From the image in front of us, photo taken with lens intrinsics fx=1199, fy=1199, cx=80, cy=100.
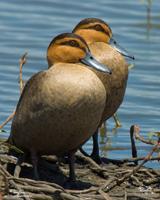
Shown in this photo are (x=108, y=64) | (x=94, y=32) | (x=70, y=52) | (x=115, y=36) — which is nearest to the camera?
(x=70, y=52)

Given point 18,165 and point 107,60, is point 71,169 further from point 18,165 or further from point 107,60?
point 107,60

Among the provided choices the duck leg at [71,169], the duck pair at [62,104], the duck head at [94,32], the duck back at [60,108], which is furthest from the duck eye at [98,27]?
the duck leg at [71,169]

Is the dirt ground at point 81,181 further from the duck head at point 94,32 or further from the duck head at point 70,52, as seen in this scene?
the duck head at point 94,32

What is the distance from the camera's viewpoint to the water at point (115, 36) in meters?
12.6

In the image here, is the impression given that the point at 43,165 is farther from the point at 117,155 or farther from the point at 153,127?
the point at 153,127

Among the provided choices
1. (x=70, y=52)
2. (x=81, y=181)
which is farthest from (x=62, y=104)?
(x=81, y=181)

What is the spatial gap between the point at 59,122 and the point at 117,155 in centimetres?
285

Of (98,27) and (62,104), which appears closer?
(62,104)

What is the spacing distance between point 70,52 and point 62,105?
563mm

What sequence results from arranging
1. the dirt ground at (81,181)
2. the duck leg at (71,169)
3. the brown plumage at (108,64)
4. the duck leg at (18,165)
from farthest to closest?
the brown plumage at (108,64)
the duck leg at (71,169)
the duck leg at (18,165)
the dirt ground at (81,181)

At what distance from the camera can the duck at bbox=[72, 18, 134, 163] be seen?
30.8ft

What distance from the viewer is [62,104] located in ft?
27.5

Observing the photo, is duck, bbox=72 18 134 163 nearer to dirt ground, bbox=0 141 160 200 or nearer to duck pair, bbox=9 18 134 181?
duck pair, bbox=9 18 134 181

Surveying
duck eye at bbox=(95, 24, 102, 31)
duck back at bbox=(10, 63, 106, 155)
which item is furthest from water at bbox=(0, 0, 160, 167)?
duck back at bbox=(10, 63, 106, 155)
